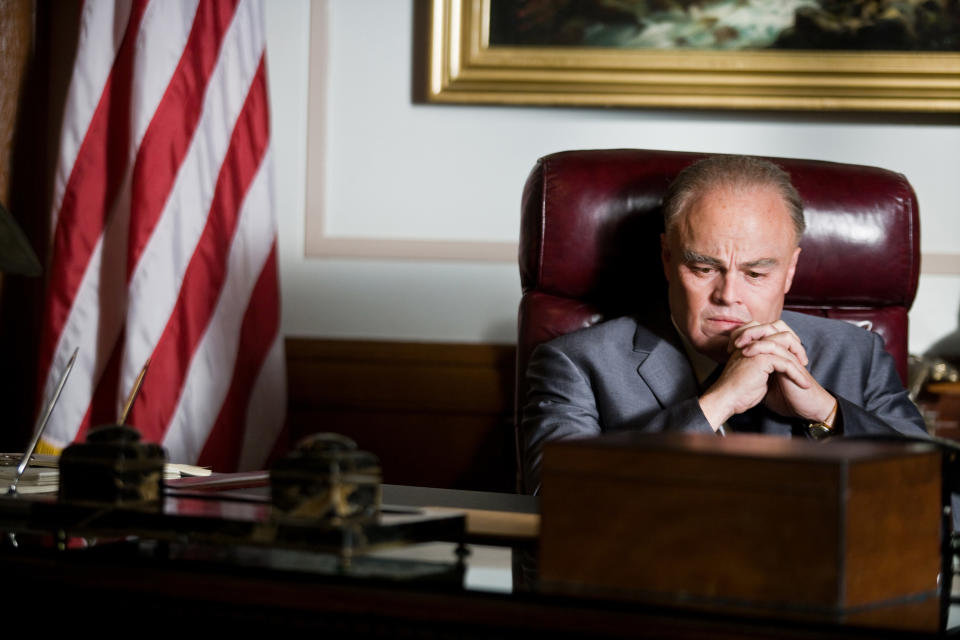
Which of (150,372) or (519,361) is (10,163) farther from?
(519,361)

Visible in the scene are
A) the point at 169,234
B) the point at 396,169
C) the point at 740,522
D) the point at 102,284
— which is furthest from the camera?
the point at 396,169

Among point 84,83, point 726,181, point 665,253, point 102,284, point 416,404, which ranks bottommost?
point 416,404

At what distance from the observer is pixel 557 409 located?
2041 mm

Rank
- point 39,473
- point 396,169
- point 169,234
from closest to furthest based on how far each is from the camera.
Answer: point 39,473 → point 169,234 → point 396,169

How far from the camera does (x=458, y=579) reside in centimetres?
96

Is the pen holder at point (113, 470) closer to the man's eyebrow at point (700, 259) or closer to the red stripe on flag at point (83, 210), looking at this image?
the man's eyebrow at point (700, 259)

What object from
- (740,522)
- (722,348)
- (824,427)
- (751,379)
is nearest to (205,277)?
(722,348)

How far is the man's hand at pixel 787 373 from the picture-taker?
193cm

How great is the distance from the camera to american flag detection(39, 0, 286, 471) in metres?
2.70

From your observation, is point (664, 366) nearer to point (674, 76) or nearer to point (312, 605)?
point (674, 76)

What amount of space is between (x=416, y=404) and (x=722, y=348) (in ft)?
4.09

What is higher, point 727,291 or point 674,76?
point 674,76

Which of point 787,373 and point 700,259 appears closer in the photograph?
point 787,373

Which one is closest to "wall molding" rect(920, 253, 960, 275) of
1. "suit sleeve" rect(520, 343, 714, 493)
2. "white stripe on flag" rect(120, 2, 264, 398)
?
"suit sleeve" rect(520, 343, 714, 493)
